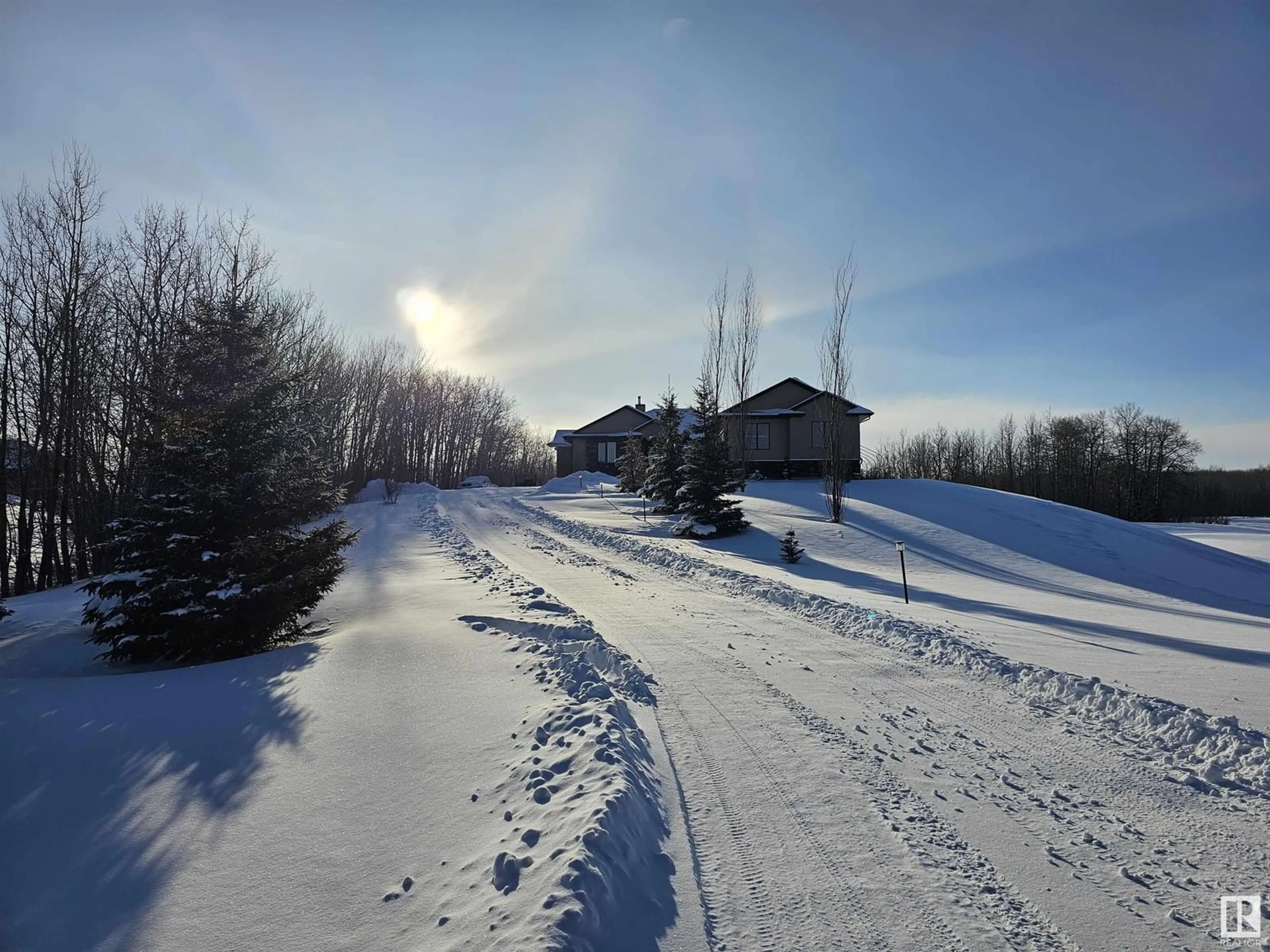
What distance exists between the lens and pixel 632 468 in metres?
34.7

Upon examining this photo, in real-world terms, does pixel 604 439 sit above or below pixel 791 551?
above

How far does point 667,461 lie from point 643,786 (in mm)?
23029

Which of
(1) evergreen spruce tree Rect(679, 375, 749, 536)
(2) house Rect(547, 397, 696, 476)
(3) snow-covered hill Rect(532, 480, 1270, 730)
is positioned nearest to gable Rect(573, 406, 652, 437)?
(2) house Rect(547, 397, 696, 476)

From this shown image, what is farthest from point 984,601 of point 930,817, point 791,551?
point 930,817

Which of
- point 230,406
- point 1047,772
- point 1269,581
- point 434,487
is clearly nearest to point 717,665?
point 1047,772

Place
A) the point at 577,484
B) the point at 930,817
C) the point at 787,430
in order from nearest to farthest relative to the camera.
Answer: the point at 930,817
the point at 787,430
the point at 577,484

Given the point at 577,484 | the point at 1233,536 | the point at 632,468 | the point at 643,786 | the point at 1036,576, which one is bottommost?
the point at 1233,536

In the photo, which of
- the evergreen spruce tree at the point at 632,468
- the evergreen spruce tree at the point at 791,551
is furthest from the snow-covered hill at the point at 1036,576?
the evergreen spruce tree at the point at 632,468

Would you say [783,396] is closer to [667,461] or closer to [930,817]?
[667,461]

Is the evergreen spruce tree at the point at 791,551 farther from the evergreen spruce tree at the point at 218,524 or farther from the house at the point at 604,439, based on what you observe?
the house at the point at 604,439

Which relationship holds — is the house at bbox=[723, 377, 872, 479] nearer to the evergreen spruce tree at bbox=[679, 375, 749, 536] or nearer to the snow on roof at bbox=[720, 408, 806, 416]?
the snow on roof at bbox=[720, 408, 806, 416]

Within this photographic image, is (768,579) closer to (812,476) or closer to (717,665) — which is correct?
(717,665)

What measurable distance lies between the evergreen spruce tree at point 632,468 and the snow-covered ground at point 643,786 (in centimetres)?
2396

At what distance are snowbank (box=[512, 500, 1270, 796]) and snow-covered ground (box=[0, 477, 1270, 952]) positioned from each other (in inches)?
1.4
